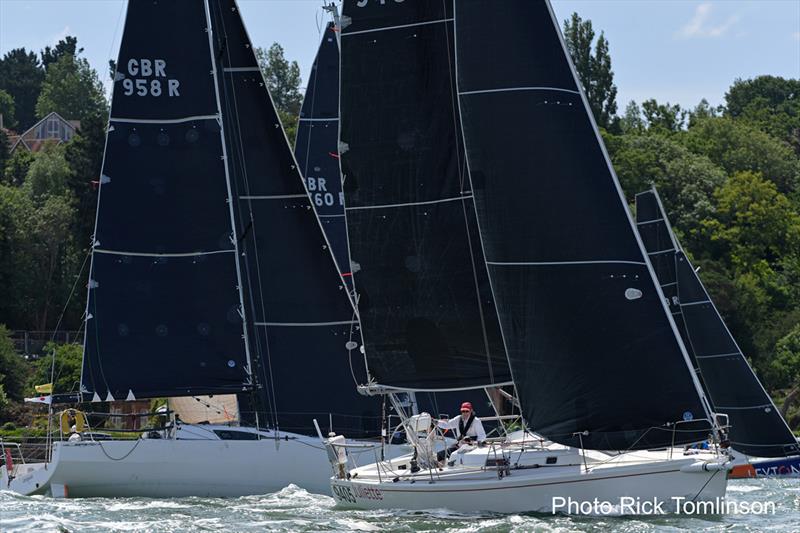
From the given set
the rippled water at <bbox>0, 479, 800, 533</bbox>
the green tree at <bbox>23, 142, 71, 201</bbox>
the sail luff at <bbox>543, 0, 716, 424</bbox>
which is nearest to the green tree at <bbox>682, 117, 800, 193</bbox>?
the green tree at <bbox>23, 142, 71, 201</bbox>

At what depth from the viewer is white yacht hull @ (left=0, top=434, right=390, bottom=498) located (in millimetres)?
Result: 26578

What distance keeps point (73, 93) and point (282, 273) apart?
97.9m

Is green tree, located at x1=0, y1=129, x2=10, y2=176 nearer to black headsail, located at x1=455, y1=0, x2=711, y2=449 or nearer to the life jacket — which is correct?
the life jacket

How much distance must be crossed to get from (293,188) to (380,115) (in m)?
5.82

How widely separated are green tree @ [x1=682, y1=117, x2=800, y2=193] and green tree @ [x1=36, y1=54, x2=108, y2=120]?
5463cm

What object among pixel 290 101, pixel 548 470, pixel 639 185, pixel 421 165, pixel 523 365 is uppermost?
pixel 290 101

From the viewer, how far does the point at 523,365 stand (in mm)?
21859

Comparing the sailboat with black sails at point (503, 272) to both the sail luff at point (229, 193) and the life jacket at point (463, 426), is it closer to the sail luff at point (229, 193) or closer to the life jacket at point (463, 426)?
the life jacket at point (463, 426)

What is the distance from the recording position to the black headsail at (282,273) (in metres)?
28.2

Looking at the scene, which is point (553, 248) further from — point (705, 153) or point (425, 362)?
point (705, 153)

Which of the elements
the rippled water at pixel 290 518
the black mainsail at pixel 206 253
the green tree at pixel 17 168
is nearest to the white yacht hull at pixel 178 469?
the rippled water at pixel 290 518

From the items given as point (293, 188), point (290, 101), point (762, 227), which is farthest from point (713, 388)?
point (290, 101)

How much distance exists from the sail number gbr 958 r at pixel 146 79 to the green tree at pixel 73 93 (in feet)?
304

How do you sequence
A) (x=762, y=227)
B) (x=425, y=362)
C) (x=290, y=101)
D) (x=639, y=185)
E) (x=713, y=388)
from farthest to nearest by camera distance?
(x=290, y=101) → (x=639, y=185) → (x=762, y=227) → (x=713, y=388) → (x=425, y=362)
